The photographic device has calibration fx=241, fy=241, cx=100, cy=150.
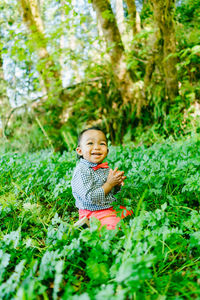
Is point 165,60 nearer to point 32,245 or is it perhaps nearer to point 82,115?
point 82,115

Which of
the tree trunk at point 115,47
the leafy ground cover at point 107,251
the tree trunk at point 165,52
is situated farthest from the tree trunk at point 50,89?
the leafy ground cover at point 107,251

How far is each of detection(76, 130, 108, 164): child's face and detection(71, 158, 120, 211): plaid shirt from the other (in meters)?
0.07

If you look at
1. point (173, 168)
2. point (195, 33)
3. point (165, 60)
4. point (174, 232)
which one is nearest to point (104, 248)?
point (174, 232)

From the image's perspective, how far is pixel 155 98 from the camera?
630 centimetres

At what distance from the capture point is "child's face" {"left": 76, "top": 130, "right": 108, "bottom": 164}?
7.92ft

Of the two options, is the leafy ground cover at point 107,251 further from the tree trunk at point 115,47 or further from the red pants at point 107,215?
the tree trunk at point 115,47

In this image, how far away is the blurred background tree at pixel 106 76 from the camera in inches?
225

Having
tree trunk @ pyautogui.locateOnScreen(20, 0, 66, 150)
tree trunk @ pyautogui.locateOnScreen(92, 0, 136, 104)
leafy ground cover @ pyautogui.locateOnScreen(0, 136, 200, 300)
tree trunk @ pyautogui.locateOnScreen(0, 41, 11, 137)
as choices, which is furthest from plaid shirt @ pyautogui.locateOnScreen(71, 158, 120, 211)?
tree trunk @ pyautogui.locateOnScreen(0, 41, 11, 137)

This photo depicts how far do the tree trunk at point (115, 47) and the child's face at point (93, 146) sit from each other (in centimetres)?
402

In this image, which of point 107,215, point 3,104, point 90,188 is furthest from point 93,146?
point 3,104

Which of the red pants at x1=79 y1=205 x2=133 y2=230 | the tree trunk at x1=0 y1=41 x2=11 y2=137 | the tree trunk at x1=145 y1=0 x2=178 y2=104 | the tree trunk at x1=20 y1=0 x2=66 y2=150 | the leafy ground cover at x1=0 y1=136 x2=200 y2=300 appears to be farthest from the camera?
the tree trunk at x1=0 y1=41 x2=11 y2=137

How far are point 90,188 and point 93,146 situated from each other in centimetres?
44

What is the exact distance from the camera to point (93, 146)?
2420 mm

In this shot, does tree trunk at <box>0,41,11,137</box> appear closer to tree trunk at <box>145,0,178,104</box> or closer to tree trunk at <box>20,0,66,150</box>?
tree trunk at <box>20,0,66,150</box>
